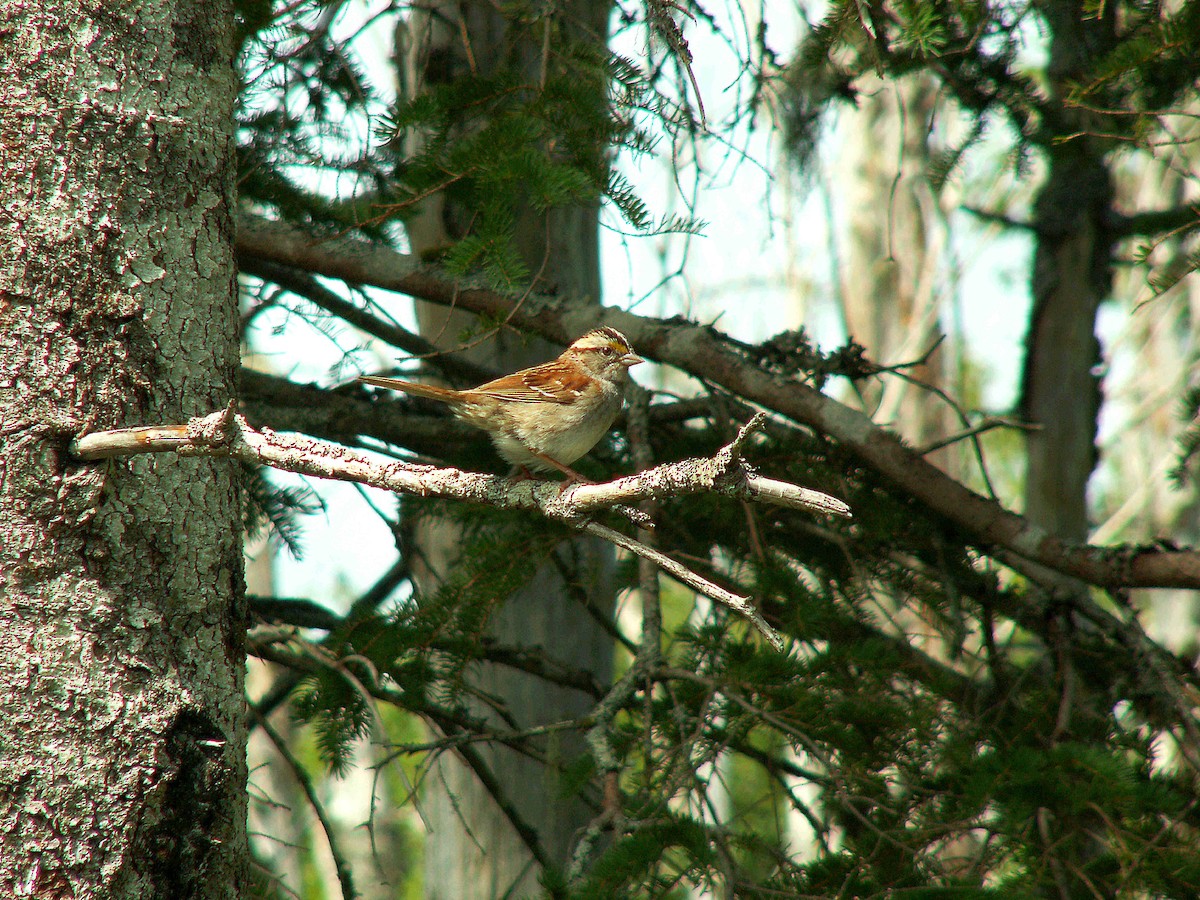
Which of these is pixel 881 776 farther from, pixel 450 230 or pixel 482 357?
pixel 450 230

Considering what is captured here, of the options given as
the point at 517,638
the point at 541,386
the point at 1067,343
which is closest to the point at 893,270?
the point at 1067,343

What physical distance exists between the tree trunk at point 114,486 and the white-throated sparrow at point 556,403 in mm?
1158

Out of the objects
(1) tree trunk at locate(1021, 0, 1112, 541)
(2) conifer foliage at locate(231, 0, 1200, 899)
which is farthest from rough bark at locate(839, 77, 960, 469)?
(2) conifer foliage at locate(231, 0, 1200, 899)

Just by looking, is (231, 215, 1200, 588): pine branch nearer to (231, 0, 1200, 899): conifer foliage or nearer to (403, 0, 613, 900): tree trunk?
(231, 0, 1200, 899): conifer foliage

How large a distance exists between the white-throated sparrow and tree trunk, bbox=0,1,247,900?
3.80 feet

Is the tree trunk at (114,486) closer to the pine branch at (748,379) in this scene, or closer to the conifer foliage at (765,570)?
the conifer foliage at (765,570)

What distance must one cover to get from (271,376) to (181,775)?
2.21 meters

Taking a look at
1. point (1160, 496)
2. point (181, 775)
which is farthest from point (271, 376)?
point (1160, 496)

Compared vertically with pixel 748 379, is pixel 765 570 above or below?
below

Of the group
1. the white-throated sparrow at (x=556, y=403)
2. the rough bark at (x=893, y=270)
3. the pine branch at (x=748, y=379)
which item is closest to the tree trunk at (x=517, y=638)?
the white-throated sparrow at (x=556, y=403)

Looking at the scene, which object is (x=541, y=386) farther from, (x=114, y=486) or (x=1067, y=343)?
(x=1067, y=343)

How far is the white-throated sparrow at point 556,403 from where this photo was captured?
3766 millimetres

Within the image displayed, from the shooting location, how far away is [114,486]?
2275 millimetres

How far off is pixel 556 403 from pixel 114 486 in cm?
188
